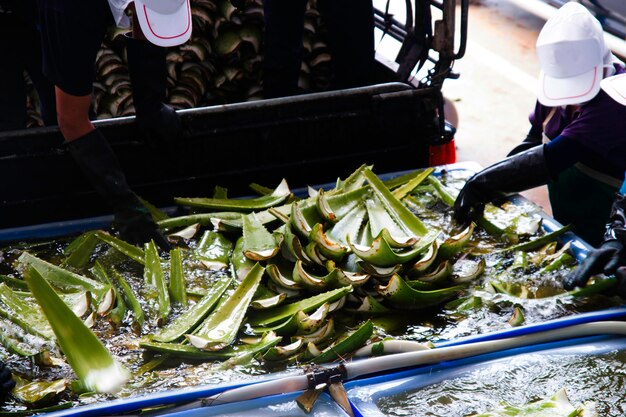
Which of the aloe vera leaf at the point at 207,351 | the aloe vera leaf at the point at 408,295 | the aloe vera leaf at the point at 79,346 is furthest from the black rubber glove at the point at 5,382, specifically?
the aloe vera leaf at the point at 408,295

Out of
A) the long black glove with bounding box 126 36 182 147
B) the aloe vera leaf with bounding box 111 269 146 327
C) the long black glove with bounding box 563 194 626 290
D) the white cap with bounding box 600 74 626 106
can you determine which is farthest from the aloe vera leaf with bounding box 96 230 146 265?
the white cap with bounding box 600 74 626 106

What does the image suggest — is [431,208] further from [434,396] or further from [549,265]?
[434,396]

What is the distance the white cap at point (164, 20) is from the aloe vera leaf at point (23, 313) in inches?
42.3

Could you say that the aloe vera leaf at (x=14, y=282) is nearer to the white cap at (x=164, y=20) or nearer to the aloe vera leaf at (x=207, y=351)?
the aloe vera leaf at (x=207, y=351)

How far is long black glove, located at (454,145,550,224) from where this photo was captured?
3232 mm

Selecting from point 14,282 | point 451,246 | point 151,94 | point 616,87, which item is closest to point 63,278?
point 14,282

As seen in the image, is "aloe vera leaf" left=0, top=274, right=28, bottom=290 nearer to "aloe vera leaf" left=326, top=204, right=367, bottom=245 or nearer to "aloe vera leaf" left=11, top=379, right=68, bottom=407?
"aloe vera leaf" left=11, top=379, right=68, bottom=407

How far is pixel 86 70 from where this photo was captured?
300cm

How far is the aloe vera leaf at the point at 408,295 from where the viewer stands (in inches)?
104

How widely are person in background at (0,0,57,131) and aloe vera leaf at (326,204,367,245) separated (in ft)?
5.09

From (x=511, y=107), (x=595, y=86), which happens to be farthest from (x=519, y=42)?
(x=595, y=86)

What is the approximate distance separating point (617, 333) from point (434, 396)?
691 millimetres

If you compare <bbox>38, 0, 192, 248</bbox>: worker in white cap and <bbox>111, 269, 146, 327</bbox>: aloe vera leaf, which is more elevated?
<bbox>38, 0, 192, 248</bbox>: worker in white cap

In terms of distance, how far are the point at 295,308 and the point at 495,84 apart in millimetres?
5187
